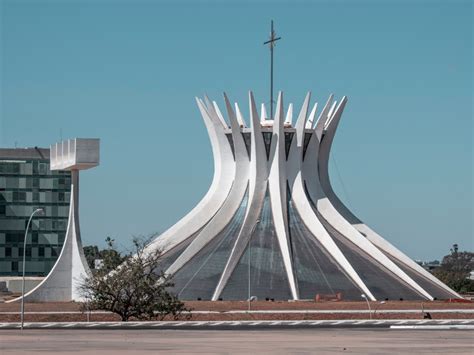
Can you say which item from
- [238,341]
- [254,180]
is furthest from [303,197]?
[238,341]

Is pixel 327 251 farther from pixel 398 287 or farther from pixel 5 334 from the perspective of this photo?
pixel 5 334

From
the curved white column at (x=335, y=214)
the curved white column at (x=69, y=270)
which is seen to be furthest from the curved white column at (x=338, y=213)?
the curved white column at (x=69, y=270)

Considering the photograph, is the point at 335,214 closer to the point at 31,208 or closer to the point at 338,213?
the point at 338,213

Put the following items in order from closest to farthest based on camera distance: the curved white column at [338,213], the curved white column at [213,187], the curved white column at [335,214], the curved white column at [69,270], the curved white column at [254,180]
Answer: the curved white column at [69,270] < the curved white column at [335,214] < the curved white column at [254,180] < the curved white column at [338,213] < the curved white column at [213,187]

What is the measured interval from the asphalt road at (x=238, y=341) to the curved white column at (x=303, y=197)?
3160 centimetres

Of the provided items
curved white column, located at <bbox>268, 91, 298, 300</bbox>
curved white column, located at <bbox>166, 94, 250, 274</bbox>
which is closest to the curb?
curved white column, located at <bbox>166, 94, 250, 274</bbox>

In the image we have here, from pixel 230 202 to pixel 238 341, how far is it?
149 feet

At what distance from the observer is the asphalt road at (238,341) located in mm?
39219

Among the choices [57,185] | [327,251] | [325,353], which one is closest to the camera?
[325,353]

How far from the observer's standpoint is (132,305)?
61469 millimetres

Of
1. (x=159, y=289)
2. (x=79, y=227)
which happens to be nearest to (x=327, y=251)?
(x=79, y=227)

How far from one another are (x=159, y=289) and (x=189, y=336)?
14.9 meters

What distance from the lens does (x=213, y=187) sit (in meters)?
91.0

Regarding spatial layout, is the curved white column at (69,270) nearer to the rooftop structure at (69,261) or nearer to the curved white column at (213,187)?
the rooftop structure at (69,261)
